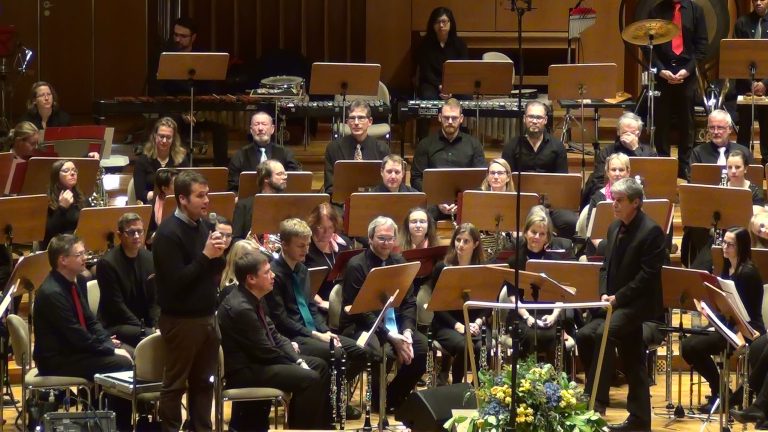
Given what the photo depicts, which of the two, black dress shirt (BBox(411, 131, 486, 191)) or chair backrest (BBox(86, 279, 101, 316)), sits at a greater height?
black dress shirt (BBox(411, 131, 486, 191))

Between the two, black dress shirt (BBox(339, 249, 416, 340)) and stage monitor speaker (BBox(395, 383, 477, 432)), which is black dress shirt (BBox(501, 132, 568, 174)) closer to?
black dress shirt (BBox(339, 249, 416, 340))

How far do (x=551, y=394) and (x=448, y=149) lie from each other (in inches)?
177

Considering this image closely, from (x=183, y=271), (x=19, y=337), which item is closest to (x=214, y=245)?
(x=183, y=271)

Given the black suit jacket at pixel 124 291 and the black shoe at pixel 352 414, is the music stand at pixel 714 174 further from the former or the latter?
the black suit jacket at pixel 124 291

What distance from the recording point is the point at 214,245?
6152mm

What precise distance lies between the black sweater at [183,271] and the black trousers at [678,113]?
526cm

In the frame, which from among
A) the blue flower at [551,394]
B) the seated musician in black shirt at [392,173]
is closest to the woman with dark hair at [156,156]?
the seated musician in black shirt at [392,173]

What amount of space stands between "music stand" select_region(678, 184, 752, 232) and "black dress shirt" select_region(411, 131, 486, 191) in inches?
73.5

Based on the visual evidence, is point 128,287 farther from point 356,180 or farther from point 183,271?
point 356,180

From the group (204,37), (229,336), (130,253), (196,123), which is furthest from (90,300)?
(204,37)

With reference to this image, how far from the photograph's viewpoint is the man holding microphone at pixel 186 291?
6254mm

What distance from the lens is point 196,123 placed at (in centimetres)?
1099

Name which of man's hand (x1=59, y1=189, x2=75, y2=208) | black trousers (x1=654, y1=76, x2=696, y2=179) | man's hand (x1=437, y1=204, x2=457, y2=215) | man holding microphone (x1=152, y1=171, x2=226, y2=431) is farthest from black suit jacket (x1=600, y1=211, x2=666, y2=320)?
black trousers (x1=654, y1=76, x2=696, y2=179)

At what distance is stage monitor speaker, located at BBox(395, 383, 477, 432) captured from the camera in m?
6.46
